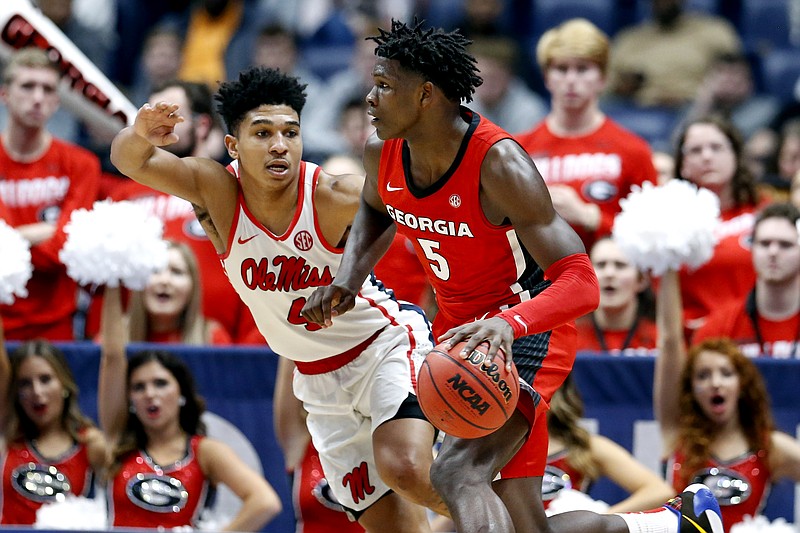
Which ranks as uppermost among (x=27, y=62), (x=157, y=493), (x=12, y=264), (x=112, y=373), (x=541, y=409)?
(x=27, y=62)

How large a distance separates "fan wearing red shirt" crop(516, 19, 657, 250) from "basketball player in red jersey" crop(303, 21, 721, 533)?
2541 millimetres

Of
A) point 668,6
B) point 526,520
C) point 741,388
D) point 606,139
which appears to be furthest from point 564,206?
point 668,6

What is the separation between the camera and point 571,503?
19.5 ft

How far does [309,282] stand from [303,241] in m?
0.16

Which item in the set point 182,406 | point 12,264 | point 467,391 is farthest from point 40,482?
point 467,391

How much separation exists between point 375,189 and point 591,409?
2.07 metres

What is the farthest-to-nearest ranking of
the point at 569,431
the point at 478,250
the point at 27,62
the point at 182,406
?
the point at 27,62 < the point at 182,406 < the point at 569,431 < the point at 478,250

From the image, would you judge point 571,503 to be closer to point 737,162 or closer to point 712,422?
point 712,422

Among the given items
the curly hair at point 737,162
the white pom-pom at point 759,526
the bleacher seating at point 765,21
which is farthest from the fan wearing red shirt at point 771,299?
the bleacher seating at point 765,21

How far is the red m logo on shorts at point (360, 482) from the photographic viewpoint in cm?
533

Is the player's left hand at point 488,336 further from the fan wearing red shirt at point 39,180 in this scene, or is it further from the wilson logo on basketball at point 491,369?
the fan wearing red shirt at point 39,180

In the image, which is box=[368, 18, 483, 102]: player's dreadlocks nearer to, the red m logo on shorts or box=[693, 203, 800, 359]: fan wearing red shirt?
the red m logo on shorts

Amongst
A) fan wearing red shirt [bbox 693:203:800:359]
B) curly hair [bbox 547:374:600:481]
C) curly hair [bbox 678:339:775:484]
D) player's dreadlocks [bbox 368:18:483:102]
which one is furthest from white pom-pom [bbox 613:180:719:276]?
player's dreadlocks [bbox 368:18:483:102]

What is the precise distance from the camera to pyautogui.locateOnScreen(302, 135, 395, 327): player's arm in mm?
4734
